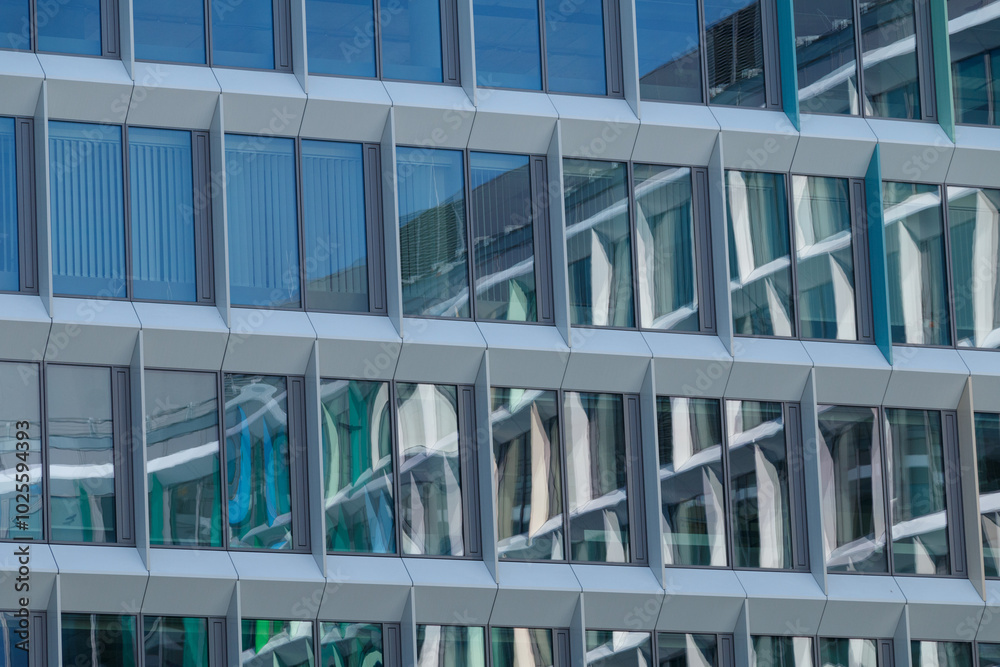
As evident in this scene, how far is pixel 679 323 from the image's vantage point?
2972 centimetres

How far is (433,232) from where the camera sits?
2897 centimetres

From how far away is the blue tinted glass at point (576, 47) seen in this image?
29.8 meters

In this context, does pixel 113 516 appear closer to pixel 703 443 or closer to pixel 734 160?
pixel 703 443

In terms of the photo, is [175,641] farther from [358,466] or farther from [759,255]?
[759,255]

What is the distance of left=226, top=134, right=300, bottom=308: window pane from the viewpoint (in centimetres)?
2802

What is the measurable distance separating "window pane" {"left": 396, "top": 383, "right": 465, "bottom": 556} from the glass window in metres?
4.18

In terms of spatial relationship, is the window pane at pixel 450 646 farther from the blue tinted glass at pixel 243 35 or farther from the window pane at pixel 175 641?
the blue tinted glass at pixel 243 35

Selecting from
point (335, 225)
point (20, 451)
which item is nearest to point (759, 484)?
point (335, 225)

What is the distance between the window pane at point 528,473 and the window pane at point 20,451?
21.3ft

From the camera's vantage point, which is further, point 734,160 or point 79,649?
point 734,160

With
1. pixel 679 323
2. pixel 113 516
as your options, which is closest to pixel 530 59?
pixel 679 323

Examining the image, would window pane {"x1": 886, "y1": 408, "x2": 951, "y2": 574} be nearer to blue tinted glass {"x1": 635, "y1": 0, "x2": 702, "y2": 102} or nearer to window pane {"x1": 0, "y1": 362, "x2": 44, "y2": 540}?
blue tinted glass {"x1": 635, "y1": 0, "x2": 702, "y2": 102}

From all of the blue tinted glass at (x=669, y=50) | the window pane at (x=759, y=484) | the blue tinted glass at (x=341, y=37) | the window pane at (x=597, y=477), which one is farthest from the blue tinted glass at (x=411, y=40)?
the window pane at (x=759, y=484)

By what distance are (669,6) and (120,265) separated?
9.39m
